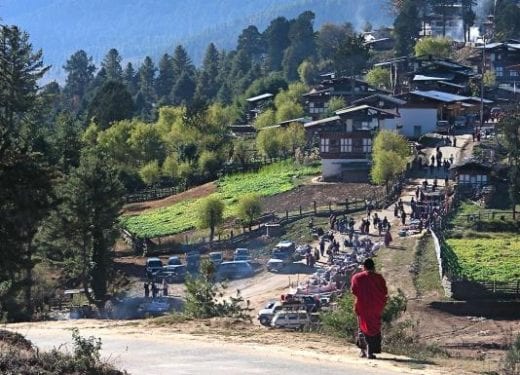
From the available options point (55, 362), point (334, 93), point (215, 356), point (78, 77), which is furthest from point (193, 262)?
point (78, 77)

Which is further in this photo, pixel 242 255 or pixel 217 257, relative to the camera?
pixel 242 255

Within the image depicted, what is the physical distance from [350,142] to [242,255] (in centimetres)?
1771

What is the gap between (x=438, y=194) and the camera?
44906 mm

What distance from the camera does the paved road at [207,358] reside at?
11.2m

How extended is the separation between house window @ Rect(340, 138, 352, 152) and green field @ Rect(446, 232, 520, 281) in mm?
17188

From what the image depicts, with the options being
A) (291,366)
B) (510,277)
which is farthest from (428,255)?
(291,366)

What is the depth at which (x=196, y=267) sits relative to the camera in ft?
128

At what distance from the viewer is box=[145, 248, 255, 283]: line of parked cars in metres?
37.5

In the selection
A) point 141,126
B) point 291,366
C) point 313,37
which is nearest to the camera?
point 291,366

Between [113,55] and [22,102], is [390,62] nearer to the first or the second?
[22,102]

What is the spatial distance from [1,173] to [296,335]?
5.53 m

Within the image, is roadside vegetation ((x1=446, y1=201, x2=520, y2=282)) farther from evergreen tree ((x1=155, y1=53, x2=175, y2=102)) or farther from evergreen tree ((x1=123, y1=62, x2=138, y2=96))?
evergreen tree ((x1=123, y1=62, x2=138, y2=96))

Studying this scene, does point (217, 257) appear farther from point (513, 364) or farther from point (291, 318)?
point (513, 364)

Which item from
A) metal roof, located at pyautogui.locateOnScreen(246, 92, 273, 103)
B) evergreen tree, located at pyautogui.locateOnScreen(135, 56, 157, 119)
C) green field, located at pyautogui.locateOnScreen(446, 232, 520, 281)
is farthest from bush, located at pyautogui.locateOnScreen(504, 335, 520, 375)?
evergreen tree, located at pyautogui.locateOnScreen(135, 56, 157, 119)
